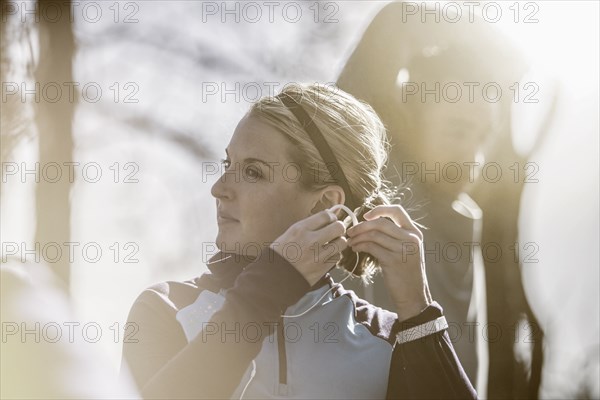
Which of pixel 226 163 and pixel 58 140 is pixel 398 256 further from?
pixel 58 140

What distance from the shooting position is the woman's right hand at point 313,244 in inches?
86.8

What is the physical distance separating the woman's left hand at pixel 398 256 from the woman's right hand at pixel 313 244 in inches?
4.1

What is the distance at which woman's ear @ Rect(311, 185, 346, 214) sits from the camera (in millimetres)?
2758

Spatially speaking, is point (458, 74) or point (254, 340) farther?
point (458, 74)

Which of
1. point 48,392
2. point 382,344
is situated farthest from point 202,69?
point 48,392

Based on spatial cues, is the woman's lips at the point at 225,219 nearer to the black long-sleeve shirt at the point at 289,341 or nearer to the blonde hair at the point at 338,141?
the black long-sleeve shirt at the point at 289,341

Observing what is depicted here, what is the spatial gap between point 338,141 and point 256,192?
33 cm

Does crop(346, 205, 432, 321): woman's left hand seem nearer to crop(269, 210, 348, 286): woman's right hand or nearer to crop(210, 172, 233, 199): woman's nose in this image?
crop(269, 210, 348, 286): woman's right hand

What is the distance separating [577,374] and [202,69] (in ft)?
12.7

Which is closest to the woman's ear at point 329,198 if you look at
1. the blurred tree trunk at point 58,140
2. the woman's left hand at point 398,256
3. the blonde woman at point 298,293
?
the blonde woman at point 298,293

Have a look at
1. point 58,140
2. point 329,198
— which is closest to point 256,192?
point 329,198

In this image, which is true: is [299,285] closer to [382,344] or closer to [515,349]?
[382,344]

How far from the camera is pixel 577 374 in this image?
22.7 ft

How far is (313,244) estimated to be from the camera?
224cm
